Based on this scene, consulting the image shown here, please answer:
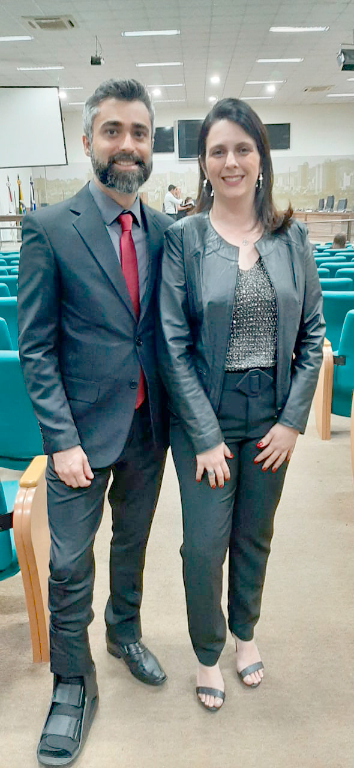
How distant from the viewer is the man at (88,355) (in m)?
1.21

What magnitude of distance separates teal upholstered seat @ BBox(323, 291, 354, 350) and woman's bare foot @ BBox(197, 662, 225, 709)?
194 cm

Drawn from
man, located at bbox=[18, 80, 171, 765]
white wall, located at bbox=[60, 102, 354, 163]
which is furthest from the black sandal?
white wall, located at bbox=[60, 102, 354, 163]

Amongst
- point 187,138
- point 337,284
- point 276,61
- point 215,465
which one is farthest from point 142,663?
point 187,138

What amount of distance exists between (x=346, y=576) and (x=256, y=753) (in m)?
0.79

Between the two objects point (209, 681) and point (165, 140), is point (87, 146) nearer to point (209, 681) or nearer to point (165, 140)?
point (209, 681)

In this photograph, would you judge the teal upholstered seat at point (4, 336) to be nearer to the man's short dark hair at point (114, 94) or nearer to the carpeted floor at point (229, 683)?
the carpeted floor at point (229, 683)

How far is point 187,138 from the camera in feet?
50.4

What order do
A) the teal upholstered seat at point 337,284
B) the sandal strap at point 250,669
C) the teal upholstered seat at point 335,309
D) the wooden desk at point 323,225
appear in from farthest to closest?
the wooden desk at point 323,225, the teal upholstered seat at point 337,284, the teal upholstered seat at point 335,309, the sandal strap at point 250,669

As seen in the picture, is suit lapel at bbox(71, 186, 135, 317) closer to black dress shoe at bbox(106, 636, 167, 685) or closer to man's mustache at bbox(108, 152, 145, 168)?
man's mustache at bbox(108, 152, 145, 168)

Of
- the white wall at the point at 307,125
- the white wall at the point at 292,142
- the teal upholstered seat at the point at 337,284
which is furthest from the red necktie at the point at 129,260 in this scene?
the white wall at the point at 307,125

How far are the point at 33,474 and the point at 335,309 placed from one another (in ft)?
6.88

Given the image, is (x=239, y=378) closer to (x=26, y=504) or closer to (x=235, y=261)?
(x=235, y=261)

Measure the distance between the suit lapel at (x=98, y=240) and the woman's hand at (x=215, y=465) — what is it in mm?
357

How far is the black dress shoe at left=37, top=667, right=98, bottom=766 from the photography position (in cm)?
134
